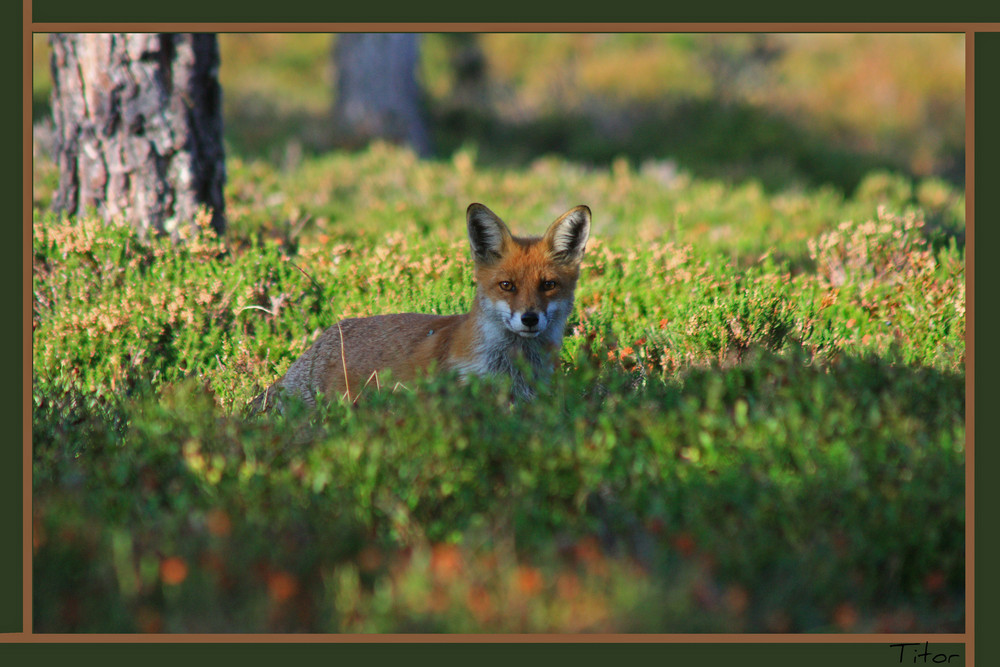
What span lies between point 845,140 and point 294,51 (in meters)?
16.0

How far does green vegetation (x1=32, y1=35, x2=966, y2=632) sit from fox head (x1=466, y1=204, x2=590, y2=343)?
44 centimetres

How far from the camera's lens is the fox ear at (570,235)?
5609 mm

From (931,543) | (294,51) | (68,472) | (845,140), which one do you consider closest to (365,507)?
(68,472)

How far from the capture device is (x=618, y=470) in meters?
3.85

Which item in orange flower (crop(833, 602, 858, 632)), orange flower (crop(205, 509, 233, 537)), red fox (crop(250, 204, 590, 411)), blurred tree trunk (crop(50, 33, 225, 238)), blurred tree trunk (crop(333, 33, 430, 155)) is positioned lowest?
orange flower (crop(833, 602, 858, 632))

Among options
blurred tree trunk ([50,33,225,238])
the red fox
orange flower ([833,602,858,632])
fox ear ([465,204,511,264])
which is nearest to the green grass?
orange flower ([833,602,858,632])

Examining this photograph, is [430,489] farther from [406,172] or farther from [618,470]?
[406,172]

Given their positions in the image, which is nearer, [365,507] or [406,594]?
[406,594]

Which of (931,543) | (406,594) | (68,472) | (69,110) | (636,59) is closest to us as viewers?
(406,594)

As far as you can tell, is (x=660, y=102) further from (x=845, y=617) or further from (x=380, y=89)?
(x=845, y=617)

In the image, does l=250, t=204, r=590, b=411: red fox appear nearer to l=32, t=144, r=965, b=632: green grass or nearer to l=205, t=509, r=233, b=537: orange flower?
l=32, t=144, r=965, b=632: green grass

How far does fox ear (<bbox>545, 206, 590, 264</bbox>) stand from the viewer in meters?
5.61

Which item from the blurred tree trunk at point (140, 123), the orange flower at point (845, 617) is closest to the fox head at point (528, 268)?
the orange flower at point (845, 617)

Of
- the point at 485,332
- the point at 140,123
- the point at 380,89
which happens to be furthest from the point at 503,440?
the point at 380,89
